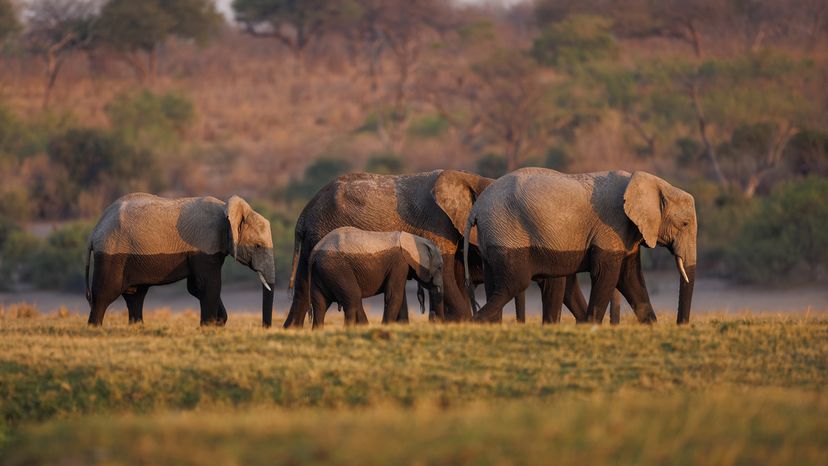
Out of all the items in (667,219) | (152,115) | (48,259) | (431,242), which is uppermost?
(152,115)

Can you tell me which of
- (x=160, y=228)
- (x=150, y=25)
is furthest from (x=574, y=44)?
(x=160, y=228)

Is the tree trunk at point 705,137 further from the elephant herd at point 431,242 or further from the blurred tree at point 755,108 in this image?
the elephant herd at point 431,242

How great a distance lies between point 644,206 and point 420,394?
485cm

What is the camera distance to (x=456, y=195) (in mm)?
18109

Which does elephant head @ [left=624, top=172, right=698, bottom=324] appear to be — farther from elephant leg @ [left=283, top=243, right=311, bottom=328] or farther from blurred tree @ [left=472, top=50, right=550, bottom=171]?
blurred tree @ [left=472, top=50, right=550, bottom=171]

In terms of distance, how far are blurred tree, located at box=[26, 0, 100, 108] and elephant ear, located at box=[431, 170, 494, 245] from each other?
46373 millimetres

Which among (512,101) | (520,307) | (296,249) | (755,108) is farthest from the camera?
(512,101)

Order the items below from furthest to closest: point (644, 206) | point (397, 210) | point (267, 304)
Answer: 1. point (267, 304)
2. point (397, 210)
3. point (644, 206)

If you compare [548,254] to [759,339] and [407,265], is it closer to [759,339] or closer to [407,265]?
[407,265]

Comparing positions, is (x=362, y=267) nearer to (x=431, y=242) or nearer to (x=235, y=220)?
(x=431, y=242)

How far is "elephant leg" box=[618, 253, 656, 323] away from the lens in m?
17.0

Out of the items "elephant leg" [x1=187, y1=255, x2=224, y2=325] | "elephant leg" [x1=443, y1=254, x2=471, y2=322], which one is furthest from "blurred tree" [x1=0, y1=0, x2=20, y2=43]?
"elephant leg" [x1=443, y1=254, x2=471, y2=322]

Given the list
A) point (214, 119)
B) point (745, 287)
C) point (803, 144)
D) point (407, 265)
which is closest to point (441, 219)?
point (407, 265)

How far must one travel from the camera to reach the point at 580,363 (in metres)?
13.7
